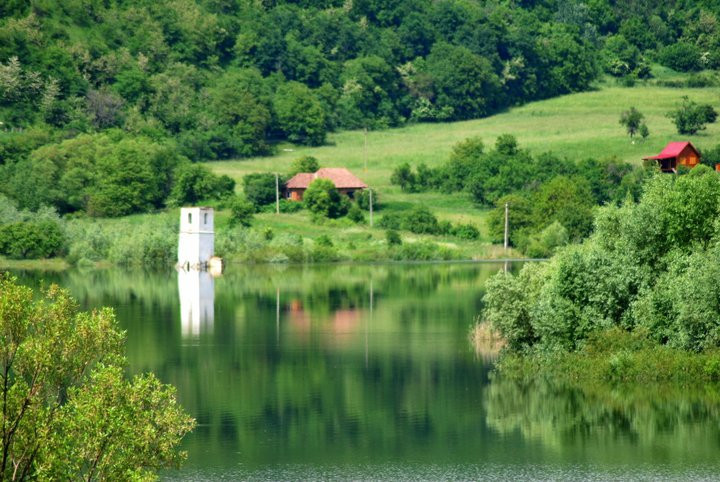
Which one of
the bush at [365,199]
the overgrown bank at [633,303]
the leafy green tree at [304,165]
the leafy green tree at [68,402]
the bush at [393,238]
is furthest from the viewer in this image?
the leafy green tree at [304,165]

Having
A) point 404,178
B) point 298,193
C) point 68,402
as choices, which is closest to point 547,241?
point 404,178

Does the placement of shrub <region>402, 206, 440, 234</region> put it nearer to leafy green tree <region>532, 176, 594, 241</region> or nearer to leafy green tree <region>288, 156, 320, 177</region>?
leafy green tree <region>532, 176, 594, 241</region>

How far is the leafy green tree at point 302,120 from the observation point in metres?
155

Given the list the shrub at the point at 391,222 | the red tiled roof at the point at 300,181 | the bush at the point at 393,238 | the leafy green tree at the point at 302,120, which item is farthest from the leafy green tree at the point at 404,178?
the leafy green tree at the point at 302,120

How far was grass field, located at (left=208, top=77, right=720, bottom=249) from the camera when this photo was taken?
422ft

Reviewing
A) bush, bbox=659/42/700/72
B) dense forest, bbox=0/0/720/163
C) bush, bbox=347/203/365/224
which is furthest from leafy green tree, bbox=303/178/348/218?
bush, bbox=659/42/700/72

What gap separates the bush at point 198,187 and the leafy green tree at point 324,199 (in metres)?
8.28

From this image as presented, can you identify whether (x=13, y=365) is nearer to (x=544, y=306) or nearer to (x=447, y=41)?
(x=544, y=306)

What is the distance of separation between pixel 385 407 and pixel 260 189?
77505mm

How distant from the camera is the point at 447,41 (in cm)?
19350

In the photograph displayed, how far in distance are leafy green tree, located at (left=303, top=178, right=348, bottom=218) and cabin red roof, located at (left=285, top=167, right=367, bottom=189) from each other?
3.19 m

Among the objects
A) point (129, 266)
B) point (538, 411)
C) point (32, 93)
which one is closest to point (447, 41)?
point (32, 93)

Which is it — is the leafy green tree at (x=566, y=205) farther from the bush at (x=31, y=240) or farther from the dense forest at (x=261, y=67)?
the dense forest at (x=261, y=67)

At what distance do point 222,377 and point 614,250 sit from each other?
15.4 m
